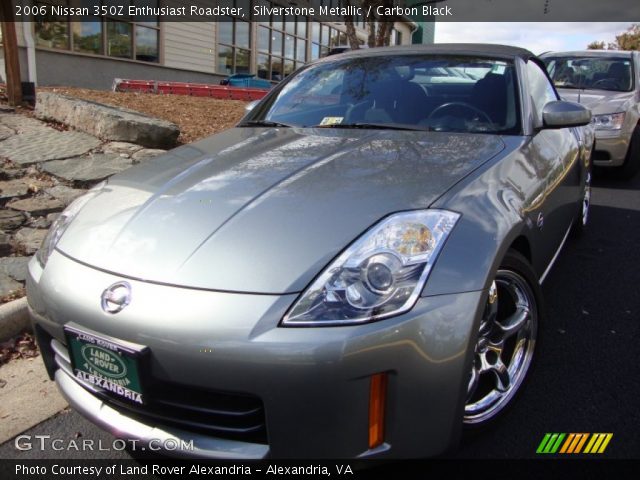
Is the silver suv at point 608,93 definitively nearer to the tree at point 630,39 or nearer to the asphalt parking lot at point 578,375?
the asphalt parking lot at point 578,375

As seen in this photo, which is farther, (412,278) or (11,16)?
(11,16)

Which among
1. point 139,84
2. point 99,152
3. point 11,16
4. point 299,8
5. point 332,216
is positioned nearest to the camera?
point 332,216

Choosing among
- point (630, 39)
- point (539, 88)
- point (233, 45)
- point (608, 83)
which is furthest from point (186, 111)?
point (630, 39)

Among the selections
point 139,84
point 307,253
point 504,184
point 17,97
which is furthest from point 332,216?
point 139,84

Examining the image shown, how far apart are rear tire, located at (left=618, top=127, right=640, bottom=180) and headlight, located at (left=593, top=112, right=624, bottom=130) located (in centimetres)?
47

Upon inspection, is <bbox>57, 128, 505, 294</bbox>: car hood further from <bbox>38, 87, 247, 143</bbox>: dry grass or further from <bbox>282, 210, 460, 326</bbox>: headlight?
<bbox>38, 87, 247, 143</bbox>: dry grass

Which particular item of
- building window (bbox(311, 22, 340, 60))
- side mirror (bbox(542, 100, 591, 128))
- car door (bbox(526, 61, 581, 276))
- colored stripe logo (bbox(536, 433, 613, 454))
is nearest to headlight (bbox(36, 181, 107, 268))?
car door (bbox(526, 61, 581, 276))

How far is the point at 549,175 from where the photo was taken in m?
2.63

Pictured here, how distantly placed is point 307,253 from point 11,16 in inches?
290

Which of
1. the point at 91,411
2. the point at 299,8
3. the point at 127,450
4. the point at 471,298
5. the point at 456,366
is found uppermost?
the point at 299,8

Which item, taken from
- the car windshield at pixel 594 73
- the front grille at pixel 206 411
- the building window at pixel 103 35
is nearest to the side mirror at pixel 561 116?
the front grille at pixel 206 411

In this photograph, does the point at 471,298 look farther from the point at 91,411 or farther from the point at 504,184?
the point at 91,411

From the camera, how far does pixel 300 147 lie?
249 centimetres

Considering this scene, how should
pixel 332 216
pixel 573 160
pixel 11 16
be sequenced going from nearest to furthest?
pixel 332 216
pixel 573 160
pixel 11 16
